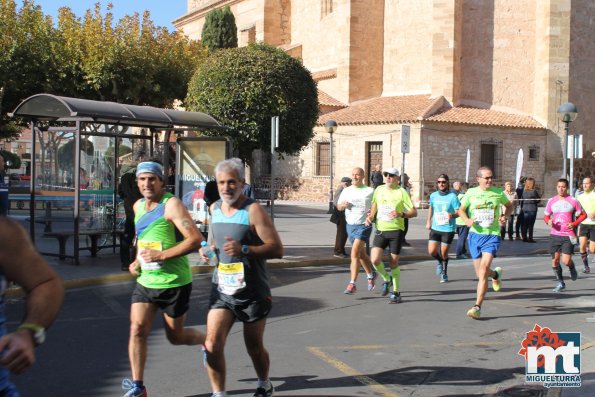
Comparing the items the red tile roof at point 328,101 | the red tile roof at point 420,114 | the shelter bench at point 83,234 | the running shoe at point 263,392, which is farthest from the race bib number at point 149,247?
the red tile roof at point 328,101

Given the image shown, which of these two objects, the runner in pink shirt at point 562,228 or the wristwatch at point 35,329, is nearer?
the wristwatch at point 35,329

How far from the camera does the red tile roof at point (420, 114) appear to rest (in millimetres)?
31516

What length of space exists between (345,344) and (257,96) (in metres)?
8.92

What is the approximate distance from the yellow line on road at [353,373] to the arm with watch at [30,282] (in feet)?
11.1

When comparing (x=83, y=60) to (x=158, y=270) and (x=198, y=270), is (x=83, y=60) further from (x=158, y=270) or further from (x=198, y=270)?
(x=158, y=270)

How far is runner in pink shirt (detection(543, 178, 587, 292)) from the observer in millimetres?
10594

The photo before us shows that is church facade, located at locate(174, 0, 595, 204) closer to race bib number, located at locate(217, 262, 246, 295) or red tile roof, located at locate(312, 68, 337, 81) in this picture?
red tile roof, located at locate(312, 68, 337, 81)

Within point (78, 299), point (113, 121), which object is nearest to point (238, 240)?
point (78, 299)

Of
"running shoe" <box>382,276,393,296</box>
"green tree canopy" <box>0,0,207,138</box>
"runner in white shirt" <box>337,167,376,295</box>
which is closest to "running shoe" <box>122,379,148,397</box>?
"runner in white shirt" <box>337,167,376,295</box>

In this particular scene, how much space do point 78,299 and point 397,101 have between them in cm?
2719

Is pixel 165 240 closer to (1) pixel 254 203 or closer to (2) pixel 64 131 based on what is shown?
(1) pixel 254 203

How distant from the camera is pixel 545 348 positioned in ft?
17.8

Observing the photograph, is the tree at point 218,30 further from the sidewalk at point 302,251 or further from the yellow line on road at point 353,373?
the yellow line on road at point 353,373

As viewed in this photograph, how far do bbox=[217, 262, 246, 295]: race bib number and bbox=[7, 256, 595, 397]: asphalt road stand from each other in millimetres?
976
